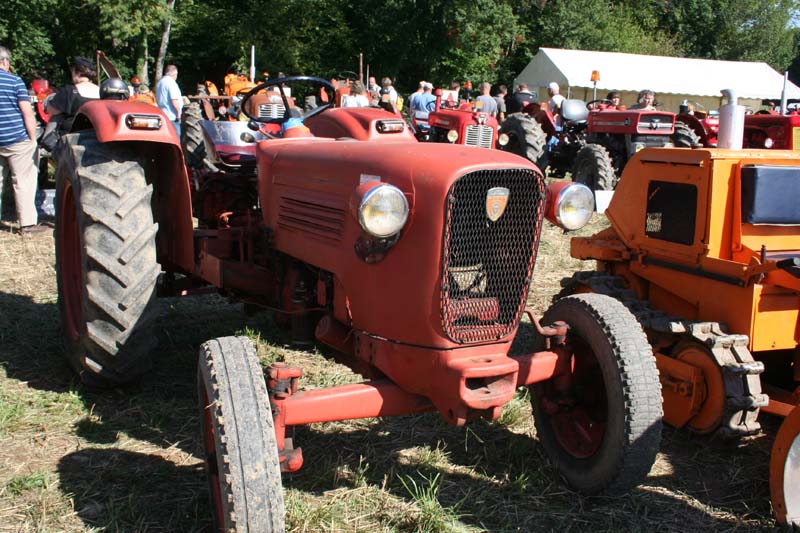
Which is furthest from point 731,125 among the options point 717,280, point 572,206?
point 572,206

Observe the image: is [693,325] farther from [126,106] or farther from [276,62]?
[276,62]

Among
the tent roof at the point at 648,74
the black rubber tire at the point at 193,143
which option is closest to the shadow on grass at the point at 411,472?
the black rubber tire at the point at 193,143

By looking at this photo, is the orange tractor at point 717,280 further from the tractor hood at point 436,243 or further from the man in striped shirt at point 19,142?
the man in striped shirt at point 19,142

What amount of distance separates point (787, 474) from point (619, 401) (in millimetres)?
646

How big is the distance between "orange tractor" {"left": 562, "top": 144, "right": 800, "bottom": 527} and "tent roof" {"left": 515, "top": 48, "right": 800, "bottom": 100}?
21333 millimetres

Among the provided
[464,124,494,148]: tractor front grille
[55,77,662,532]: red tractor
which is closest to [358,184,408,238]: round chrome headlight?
[55,77,662,532]: red tractor

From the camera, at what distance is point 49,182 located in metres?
10.2

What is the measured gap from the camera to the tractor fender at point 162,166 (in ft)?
12.2

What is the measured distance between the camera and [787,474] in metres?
2.84

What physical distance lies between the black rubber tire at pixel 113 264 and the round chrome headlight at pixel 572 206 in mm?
1905

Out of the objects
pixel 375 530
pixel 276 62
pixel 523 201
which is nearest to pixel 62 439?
pixel 375 530

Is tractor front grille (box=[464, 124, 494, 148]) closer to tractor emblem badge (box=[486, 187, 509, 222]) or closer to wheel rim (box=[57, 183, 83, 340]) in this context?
wheel rim (box=[57, 183, 83, 340])

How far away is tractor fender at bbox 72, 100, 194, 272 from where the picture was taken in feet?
12.2

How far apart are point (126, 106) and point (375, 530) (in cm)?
238
